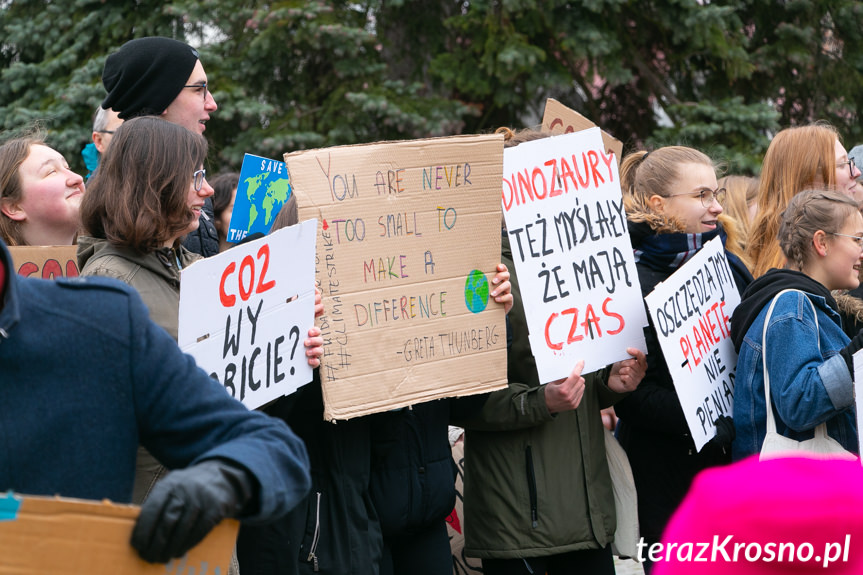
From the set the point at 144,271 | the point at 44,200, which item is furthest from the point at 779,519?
the point at 44,200

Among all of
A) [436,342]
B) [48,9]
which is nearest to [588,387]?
[436,342]

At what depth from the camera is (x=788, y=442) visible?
3.64 m

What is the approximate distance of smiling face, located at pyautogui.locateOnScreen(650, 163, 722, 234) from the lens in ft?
14.1

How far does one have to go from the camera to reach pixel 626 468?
401cm

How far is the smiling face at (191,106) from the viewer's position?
12.8 feet

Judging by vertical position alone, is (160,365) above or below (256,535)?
above

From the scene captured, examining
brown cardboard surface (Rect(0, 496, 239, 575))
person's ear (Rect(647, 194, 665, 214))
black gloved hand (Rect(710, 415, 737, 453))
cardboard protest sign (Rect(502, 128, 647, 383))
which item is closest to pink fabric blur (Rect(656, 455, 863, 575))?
brown cardboard surface (Rect(0, 496, 239, 575))

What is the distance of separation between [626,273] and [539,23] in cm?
534

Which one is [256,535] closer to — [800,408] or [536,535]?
[536,535]

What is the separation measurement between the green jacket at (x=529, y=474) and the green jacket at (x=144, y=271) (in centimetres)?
135

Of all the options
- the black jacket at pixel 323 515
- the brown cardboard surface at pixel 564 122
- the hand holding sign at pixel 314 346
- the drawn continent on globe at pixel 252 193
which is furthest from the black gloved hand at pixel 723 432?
the drawn continent on globe at pixel 252 193

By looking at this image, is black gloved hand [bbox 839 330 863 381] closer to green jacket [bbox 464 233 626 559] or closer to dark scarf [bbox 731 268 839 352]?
dark scarf [bbox 731 268 839 352]

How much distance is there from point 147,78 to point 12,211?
0.71 metres

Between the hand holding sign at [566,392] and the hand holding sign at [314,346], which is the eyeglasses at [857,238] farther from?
the hand holding sign at [314,346]
